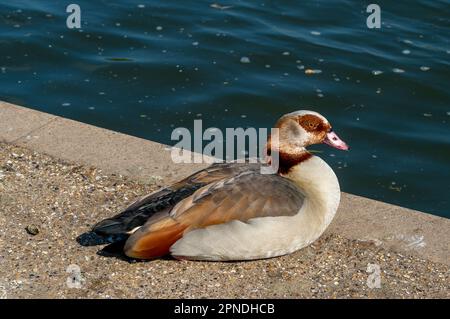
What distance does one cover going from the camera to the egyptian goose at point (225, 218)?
5.43 meters

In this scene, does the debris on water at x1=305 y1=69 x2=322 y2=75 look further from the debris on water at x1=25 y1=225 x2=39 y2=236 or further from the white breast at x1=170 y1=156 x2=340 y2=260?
the debris on water at x1=25 y1=225 x2=39 y2=236

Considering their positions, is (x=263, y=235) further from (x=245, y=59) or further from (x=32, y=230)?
(x=245, y=59)

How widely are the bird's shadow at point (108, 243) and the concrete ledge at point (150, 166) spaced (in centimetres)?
88

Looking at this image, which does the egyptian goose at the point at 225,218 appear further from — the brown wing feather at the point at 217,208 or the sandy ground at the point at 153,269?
the sandy ground at the point at 153,269

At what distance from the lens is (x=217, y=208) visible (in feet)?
18.0

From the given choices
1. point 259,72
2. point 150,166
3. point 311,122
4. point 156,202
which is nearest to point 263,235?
point 156,202

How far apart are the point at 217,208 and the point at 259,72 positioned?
5729mm

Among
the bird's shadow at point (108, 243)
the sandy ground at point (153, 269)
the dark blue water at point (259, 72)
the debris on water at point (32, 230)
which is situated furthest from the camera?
the dark blue water at point (259, 72)

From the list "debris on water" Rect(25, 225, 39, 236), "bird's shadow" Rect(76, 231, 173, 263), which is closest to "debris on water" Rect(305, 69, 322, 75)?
"bird's shadow" Rect(76, 231, 173, 263)

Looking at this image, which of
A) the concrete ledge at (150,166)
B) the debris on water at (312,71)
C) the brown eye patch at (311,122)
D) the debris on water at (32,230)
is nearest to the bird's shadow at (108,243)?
the debris on water at (32,230)

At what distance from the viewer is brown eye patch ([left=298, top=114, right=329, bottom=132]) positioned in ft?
19.8

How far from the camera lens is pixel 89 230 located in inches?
233
